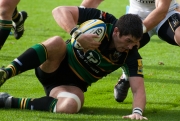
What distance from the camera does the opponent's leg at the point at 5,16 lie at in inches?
232

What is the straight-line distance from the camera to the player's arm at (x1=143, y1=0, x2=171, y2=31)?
6148 mm

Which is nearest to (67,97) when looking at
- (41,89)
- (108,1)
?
(41,89)

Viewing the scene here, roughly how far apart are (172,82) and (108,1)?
31.3 feet

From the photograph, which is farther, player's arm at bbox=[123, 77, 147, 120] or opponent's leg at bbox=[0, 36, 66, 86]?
opponent's leg at bbox=[0, 36, 66, 86]

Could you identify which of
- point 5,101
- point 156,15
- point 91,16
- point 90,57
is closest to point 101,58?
point 90,57

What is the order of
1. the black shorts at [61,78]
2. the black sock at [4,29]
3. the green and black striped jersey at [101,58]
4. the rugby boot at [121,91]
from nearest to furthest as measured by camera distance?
the green and black striped jersey at [101,58] < the black shorts at [61,78] < the black sock at [4,29] < the rugby boot at [121,91]

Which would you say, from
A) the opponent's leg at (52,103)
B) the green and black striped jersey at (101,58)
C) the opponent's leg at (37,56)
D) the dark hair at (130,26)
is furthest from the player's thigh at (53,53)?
the dark hair at (130,26)

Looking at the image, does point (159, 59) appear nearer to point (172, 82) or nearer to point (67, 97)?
point (172, 82)

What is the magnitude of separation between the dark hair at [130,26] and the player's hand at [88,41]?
0.26 metres

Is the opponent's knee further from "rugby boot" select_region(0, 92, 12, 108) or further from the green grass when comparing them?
"rugby boot" select_region(0, 92, 12, 108)

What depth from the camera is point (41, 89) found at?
6.79 m

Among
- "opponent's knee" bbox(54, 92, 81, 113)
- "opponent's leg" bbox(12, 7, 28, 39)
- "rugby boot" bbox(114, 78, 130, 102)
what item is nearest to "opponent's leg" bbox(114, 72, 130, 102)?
"rugby boot" bbox(114, 78, 130, 102)

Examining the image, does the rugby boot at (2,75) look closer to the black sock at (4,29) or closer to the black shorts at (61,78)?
the black shorts at (61,78)

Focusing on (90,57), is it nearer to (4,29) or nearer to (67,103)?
(67,103)
